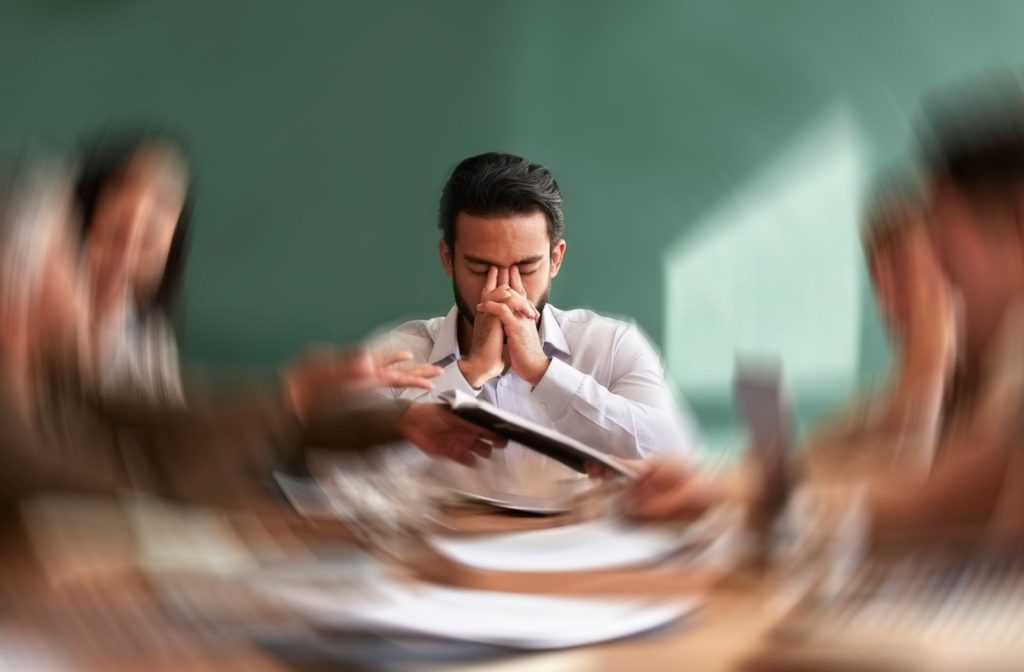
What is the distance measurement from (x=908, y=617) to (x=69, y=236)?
0.38 meters

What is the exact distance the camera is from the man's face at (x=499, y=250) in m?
0.68

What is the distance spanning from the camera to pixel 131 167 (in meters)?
0.52

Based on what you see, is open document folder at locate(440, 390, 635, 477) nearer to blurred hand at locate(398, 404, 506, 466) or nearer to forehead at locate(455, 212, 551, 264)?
blurred hand at locate(398, 404, 506, 466)

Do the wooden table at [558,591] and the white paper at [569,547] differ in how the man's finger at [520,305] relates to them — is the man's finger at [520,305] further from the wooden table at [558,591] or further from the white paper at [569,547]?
the wooden table at [558,591]

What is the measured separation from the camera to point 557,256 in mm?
688

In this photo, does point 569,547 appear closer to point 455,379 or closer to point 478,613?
point 478,613

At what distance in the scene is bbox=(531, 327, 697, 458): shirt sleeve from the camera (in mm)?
725

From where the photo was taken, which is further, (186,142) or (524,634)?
(186,142)

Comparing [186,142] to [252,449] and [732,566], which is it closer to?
[252,449]

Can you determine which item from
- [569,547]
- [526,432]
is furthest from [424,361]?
[569,547]

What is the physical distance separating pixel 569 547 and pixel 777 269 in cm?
41

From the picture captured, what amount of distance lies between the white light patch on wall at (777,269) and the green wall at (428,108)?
16 mm

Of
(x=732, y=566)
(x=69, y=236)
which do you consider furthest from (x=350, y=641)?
(x=69, y=236)

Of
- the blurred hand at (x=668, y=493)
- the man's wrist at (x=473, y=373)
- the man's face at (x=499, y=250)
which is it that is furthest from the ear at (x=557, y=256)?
the blurred hand at (x=668, y=493)
